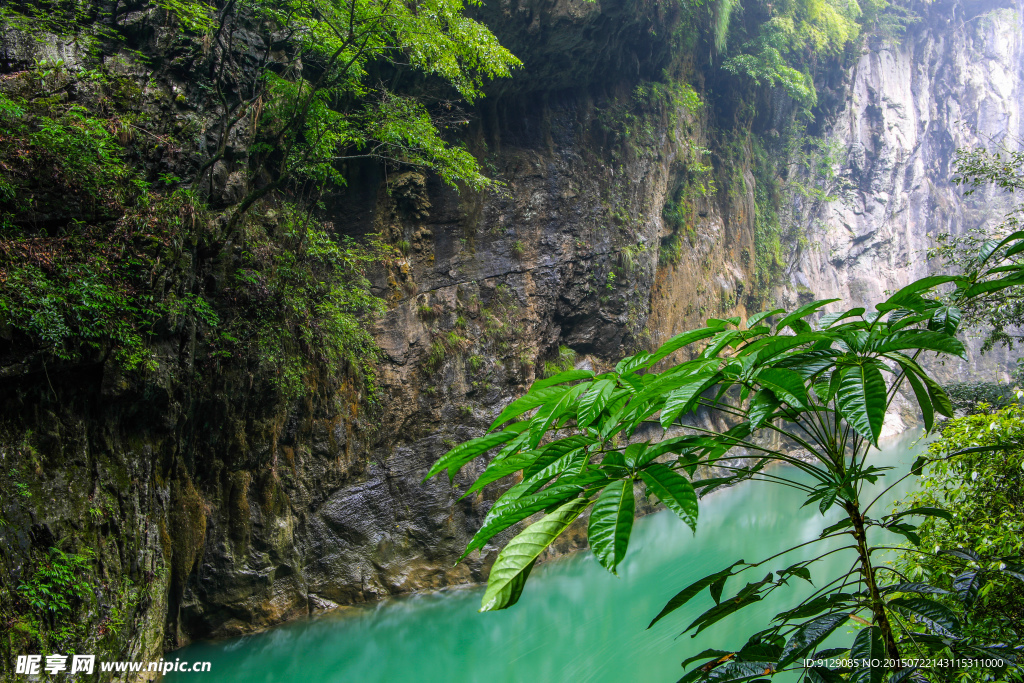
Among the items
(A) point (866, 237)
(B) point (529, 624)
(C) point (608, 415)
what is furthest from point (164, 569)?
(A) point (866, 237)

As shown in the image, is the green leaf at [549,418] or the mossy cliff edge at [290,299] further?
the mossy cliff edge at [290,299]

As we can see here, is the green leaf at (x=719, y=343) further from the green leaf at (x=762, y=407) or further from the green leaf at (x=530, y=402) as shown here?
the green leaf at (x=530, y=402)

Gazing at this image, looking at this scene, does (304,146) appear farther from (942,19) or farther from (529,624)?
(942,19)

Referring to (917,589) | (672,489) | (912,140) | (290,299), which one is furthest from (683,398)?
(912,140)

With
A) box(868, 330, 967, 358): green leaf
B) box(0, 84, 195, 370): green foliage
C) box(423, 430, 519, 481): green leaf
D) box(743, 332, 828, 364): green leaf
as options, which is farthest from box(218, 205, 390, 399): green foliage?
box(868, 330, 967, 358): green leaf

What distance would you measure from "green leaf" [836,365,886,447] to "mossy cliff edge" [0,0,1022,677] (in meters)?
1.01

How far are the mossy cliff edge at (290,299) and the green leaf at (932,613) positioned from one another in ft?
3.20

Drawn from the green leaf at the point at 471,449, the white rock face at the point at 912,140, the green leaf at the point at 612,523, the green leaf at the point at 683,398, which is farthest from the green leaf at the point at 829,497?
the white rock face at the point at 912,140

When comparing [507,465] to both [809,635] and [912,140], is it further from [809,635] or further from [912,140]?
[912,140]

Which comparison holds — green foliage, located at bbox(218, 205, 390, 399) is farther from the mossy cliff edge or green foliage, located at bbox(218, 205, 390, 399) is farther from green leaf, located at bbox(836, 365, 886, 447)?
green leaf, located at bbox(836, 365, 886, 447)

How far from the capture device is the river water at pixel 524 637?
17.0 ft

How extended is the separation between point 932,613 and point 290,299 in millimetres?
5804

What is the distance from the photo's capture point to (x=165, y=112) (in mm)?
5094

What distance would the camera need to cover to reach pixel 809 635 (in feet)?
2.56
